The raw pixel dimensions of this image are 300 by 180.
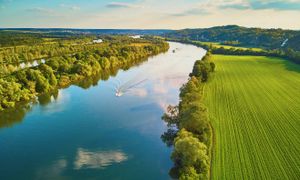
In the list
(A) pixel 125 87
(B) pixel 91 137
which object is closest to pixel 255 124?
(B) pixel 91 137

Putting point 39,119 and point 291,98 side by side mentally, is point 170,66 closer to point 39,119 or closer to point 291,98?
point 291,98

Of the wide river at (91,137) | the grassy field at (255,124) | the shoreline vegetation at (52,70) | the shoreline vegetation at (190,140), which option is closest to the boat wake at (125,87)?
the wide river at (91,137)

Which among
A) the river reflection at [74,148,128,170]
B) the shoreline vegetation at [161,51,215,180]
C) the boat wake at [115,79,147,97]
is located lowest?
the river reflection at [74,148,128,170]

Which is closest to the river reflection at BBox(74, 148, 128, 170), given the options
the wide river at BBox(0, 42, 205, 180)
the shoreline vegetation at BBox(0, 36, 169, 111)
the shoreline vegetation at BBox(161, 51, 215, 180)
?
the wide river at BBox(0, 42, 205, 180)

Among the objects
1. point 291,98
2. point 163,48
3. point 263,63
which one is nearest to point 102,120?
point 291,98

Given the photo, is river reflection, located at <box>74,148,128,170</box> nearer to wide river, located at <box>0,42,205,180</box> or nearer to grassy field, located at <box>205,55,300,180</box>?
wide river, located at <box>0,42,205,180</box>

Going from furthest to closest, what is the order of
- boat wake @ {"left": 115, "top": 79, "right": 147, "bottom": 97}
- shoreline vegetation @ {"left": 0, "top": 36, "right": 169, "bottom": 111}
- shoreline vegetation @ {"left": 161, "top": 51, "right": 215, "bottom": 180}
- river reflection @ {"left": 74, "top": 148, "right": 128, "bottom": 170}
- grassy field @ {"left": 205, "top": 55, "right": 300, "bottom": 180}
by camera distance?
boat wake @ {"left": 115, "top": 79, "right": 147, "bottom": 97}, shoreline vegetation @ {"left": 0, "top": 36, "right": 169, "bottom": 111}, river reflection @ {"left": 74, "top": 148, "right": 128, "bottom": 170}, grassy field @ {"left": 205, "top": 55, "right": 300, "bottom": 180}, shoreline vegetation @ {"left": 161, "top": 51, "right": 215, "bottom": 180}

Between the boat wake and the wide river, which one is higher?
the boat wake
